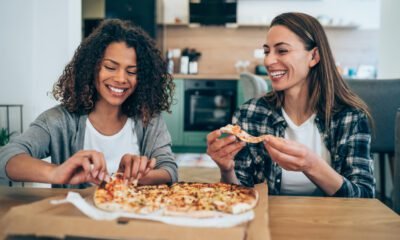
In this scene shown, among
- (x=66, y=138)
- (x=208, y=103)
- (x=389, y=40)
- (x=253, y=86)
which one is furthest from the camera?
(x=208, y=103)

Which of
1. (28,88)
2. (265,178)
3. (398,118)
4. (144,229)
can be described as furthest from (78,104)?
(28,88)

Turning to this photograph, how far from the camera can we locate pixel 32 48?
2617mm

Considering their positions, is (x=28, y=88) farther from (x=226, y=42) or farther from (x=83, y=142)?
(x=226, y=42)

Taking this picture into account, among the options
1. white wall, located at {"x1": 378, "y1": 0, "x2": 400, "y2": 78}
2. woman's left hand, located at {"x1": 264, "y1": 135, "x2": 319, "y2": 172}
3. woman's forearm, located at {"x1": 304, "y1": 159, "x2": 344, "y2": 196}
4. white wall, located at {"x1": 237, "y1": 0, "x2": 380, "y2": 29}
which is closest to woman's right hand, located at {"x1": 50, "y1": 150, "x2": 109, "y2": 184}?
woman's left hand, located at {"x1": 264, "y1": 135, "x2": 319, "y2": 172}

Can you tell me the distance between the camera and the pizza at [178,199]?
2.88 feet

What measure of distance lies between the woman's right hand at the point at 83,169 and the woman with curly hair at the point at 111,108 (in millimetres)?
253

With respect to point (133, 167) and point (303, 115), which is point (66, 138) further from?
point (303, 115)

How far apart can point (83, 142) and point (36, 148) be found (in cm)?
20

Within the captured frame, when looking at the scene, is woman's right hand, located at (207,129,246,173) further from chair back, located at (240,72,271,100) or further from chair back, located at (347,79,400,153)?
chair back, located at (240,72,271,100)

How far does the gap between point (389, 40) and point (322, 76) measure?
191cm

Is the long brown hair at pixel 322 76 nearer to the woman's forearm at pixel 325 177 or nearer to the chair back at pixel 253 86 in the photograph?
the woman's forearm at pixel 325 177

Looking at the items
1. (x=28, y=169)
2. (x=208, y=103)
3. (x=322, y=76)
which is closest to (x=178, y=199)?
(x=28, y=169)

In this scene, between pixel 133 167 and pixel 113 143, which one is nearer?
pixel 133 167

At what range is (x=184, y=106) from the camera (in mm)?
5535
